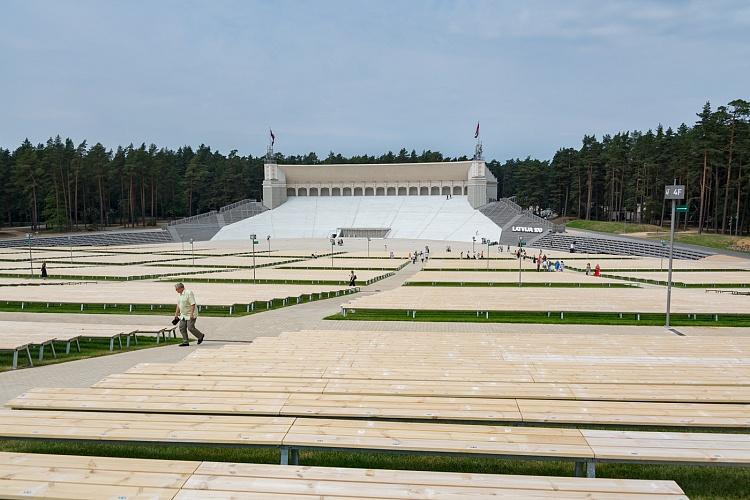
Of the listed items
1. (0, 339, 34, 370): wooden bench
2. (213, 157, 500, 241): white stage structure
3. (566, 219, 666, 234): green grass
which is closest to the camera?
(0, 339, 34, 370): wooden bench

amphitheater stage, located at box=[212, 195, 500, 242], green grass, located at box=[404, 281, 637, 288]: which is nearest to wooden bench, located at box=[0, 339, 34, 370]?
green grass, located at box=[404, 281, 637, 288]

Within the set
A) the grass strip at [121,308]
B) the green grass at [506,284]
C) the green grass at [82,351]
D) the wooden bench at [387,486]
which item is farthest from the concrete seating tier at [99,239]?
the wooden bench at [387,486]

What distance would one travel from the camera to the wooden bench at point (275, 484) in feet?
11.9

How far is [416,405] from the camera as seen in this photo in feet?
18.5

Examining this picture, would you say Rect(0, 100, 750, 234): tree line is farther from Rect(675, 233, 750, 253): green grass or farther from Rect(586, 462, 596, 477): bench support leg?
Rect(586, 462, 596, 477): bench support leg

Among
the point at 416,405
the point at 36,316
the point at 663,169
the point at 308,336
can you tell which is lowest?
the point at 36,316

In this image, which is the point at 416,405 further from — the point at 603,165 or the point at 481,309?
the point at 603,165

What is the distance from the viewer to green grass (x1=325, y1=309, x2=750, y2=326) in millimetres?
17406

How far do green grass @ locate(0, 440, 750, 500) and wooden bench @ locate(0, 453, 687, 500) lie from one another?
59.1 inches

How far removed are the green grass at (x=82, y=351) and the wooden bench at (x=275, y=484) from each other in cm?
933

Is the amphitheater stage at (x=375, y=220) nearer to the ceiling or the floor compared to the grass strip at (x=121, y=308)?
nearer to the ceiling

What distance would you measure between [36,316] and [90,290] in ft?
16.5

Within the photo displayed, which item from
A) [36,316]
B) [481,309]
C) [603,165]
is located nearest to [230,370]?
[481,309]

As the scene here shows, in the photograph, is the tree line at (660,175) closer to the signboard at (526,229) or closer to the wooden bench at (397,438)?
the signboard at (526,229)
